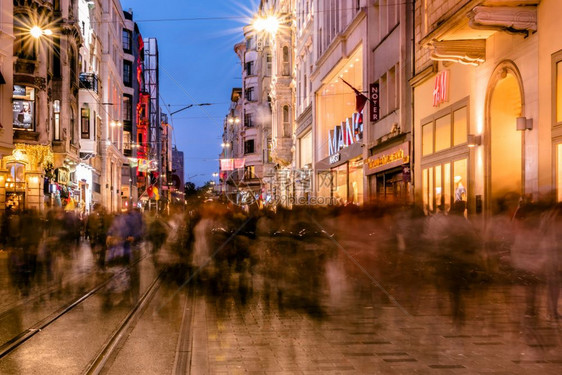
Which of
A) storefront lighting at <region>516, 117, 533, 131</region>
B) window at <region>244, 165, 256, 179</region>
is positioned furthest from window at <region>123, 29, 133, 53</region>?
storefront lighting at <region>516, 117, 533, 131</region>

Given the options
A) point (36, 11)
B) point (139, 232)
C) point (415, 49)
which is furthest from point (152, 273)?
point (36, 11)

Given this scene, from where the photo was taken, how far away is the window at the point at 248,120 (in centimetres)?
8150

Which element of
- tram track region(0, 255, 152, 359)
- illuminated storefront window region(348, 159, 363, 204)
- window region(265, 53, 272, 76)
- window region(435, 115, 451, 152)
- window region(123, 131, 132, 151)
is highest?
window region(265, 53, 272, 76)

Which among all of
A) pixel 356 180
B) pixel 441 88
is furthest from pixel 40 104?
pixel 441 88

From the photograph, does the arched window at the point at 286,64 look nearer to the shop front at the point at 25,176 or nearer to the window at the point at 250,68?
the window at the point at 250,68

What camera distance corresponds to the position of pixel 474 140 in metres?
18.7

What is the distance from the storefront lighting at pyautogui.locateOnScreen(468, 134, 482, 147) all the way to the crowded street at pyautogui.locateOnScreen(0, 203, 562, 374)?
3071 mm

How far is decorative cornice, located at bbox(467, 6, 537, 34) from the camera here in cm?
1504

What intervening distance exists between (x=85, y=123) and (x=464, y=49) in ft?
105

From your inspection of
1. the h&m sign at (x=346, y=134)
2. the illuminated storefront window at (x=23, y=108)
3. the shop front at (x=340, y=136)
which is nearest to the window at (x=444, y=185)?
the shop front at (x=340, y=136)

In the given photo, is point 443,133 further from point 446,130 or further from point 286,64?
point 286,64

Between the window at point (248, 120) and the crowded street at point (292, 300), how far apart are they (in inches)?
2362

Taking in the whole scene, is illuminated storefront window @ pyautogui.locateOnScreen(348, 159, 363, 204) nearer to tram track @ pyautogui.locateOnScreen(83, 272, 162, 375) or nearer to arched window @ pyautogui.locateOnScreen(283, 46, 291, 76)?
tram track @ pyautogui.locateOnScreen(83, 272, 162, 375)

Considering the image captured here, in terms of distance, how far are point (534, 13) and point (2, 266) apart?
48.4 ft
